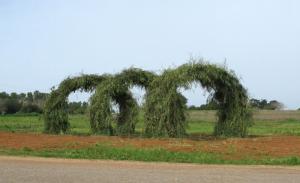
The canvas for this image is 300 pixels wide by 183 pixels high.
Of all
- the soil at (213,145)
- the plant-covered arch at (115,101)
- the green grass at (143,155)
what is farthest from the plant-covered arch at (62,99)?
the green grass at (143,155)

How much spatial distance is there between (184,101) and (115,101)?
15.6ft

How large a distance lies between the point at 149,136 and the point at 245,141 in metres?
5.29

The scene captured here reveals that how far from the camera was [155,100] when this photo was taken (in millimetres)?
27703

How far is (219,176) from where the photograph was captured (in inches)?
545

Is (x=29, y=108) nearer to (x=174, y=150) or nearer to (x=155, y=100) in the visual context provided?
(x=155, y=100)

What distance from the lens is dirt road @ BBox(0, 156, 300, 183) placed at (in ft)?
42.4

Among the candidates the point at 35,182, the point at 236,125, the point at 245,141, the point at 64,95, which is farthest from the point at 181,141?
the point at 35,182

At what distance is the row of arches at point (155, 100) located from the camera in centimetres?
2742

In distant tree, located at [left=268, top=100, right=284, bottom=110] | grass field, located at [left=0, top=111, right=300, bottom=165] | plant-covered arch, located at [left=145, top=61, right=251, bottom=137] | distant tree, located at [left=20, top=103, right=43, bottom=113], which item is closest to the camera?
grass field, located at [left=0, top=111, right=300, bottom=165]

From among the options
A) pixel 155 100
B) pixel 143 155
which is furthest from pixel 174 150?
pixel 155 100

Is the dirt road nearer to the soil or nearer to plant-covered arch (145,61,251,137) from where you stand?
Result: the soil

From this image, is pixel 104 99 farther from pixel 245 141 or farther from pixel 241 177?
pixel 241 177

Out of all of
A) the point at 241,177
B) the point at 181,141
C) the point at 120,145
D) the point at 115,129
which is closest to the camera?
the point at 241,177

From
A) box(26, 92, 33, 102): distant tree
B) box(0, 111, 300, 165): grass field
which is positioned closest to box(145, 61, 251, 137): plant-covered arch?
box(0, 111, 300, 165): grass field
